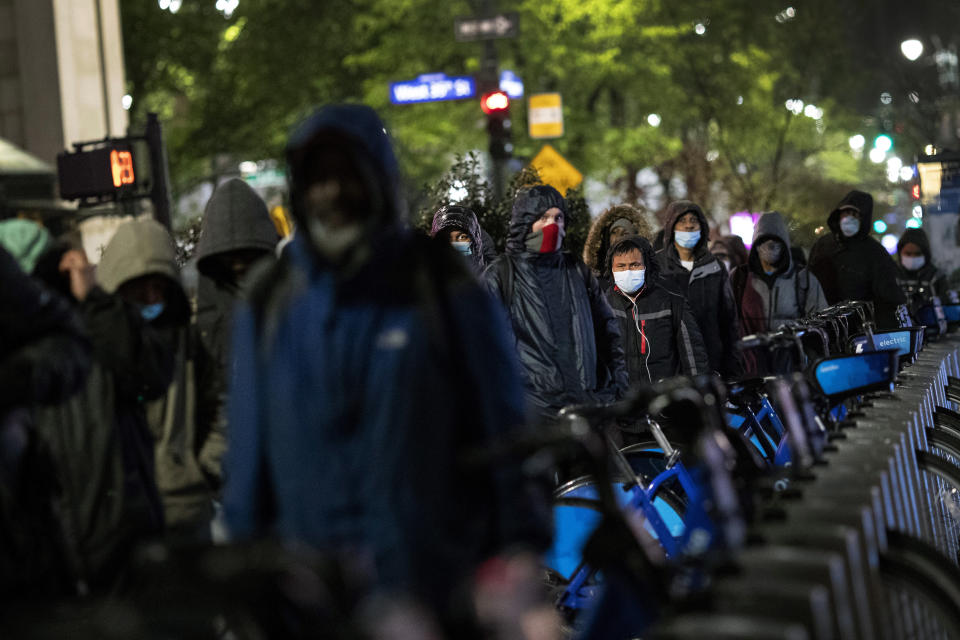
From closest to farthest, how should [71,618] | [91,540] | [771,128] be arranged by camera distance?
[71,618], [91,540], [771,128]

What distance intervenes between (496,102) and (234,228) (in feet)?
42.6

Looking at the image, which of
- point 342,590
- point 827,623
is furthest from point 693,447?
point 342,590

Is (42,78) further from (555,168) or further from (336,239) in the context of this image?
(336,239)

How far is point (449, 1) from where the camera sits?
3048 centimetres

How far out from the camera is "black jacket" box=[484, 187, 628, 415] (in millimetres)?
7824

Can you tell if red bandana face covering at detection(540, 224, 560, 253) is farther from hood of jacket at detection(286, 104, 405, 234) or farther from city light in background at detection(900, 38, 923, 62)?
city light in background at detection(900, 38, 923, 62)

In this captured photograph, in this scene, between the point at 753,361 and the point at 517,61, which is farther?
the point at 517,61

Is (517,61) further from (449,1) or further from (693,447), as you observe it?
(693,447)

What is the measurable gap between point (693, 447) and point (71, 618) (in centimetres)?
207

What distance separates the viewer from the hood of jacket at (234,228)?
242 inches

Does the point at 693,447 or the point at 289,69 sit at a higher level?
the point at 289,69

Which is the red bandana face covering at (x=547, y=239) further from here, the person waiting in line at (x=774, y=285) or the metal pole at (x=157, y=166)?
the metal pole at (x=157, y=166)

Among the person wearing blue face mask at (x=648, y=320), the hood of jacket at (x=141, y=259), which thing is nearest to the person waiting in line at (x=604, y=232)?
the person wearing blue face mask at (x=648, y=320)

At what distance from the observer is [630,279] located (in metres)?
9.19
